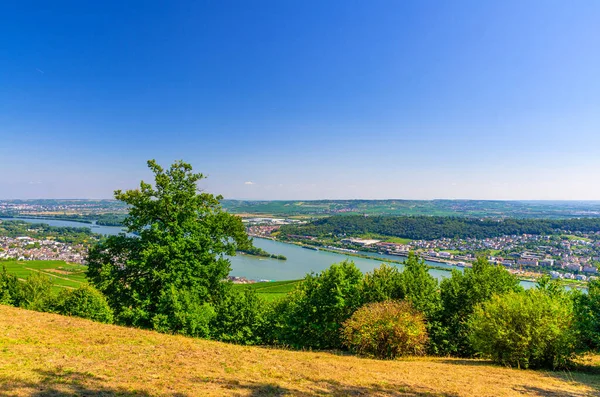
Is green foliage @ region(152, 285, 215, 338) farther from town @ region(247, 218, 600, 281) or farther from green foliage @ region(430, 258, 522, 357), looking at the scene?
town @ region(247, 218, 600, 281)

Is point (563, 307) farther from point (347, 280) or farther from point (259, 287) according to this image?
point (259, 287)

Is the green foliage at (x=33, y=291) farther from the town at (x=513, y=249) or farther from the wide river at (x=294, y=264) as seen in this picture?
the town at (x=513, y=249)

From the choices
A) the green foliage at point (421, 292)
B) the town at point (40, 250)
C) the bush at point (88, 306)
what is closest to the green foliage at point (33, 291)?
the bush at point (88, 306)

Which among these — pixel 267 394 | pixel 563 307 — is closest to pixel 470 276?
pixel 563 307

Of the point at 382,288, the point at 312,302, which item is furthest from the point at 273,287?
the point at 382,288

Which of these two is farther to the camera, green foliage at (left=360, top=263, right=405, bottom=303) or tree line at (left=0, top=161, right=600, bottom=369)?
green foliage at (left=360, top=263, right=405, bottom=303)

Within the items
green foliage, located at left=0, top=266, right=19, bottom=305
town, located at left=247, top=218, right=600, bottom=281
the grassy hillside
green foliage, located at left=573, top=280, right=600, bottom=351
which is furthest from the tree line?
town, located at left=247, top=218, right=600, bottom=281
